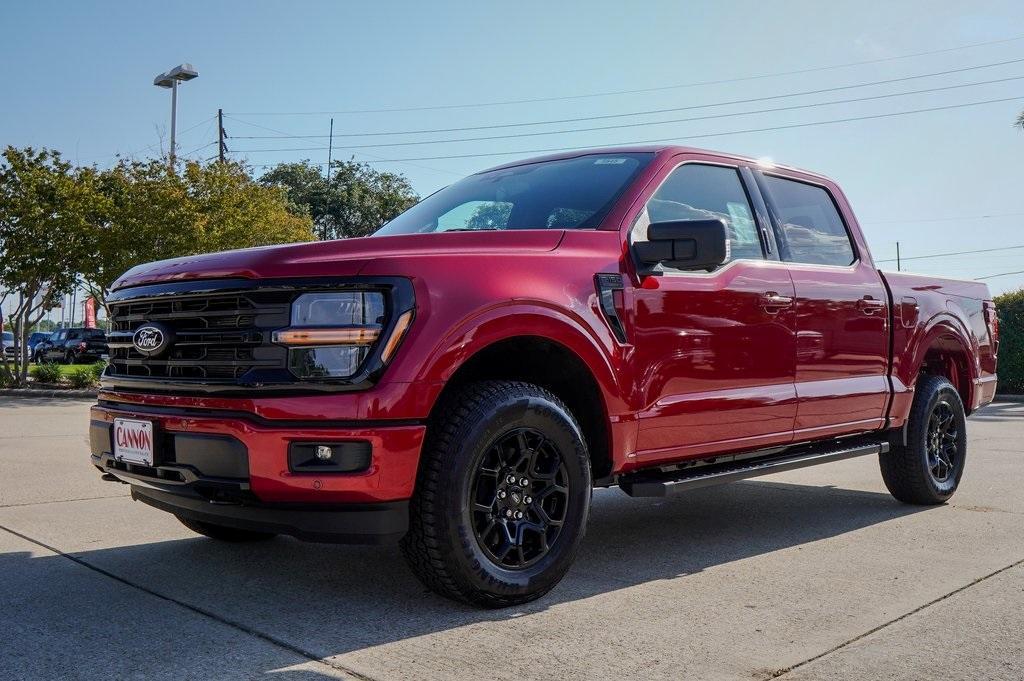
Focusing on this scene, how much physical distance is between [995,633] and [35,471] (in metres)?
6.56

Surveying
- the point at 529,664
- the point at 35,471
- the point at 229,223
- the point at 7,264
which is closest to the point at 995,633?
the point at 529,664

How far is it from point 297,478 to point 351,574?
1061 millimetres

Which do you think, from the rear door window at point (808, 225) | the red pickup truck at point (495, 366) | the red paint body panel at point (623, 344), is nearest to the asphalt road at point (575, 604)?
the red pickup truck at point (495, 366)

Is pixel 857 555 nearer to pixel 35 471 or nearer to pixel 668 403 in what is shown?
pixel 668 403

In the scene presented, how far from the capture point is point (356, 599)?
3.72 meters

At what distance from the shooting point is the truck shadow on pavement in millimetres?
3291

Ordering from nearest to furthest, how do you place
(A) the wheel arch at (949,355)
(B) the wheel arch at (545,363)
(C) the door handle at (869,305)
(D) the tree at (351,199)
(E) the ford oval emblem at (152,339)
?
(B) the wheel arch at (545,363), (E) the ford oval emblem at (152,339), (C) the door handle at (869,305), (A) the wheel arch at (949,355), (D) the tree at (351,199)

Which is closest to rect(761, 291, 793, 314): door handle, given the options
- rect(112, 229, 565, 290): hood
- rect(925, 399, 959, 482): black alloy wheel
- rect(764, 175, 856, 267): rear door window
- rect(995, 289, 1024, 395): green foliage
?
rect(764, 175, 856, 267): rear door window

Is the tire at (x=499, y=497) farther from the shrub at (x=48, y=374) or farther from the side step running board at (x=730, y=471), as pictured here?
the shrub at (x=48, y=374)

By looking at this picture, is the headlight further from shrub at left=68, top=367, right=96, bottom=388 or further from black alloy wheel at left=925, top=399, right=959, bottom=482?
shrub at left=68, top=367, right=96, bottom=388

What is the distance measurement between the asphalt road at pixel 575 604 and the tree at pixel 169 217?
1536 centimetres

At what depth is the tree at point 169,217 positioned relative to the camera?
2023 cm

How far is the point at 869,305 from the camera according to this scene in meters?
5.45

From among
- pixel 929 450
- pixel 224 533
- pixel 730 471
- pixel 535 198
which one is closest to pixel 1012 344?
pixel 929 450
